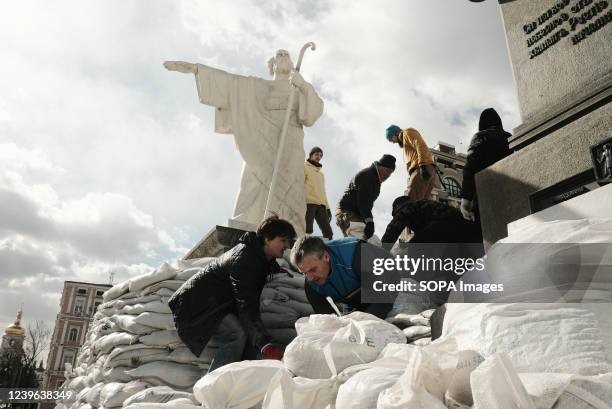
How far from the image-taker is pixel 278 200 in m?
5.95

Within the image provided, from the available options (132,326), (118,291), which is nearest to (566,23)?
(132,326)

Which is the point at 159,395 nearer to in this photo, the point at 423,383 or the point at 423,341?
the point at 423,341

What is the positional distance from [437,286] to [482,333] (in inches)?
47.9

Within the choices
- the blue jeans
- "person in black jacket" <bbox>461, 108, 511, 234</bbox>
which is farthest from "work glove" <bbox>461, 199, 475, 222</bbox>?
the blue jeans

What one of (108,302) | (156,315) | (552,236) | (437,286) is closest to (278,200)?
(108,302)

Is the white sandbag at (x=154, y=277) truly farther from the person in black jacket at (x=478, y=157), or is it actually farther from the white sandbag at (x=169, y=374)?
the person in black jacket at (x=478, y=157)

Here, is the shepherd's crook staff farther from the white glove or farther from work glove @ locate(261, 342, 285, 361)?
work glove @ locate(261, 342, 285, 361)

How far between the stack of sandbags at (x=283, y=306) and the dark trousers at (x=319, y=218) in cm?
323

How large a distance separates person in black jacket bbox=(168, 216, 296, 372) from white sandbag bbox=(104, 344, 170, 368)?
38cm

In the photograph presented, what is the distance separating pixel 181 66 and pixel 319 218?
2672 mm

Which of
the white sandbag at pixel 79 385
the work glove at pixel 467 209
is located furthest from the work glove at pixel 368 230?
the white sandbag at pixel 79 385

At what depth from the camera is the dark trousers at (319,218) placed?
6.53m

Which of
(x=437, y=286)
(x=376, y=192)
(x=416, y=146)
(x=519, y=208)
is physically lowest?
(x=437, y=286)

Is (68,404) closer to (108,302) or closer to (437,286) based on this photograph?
(108,302)
